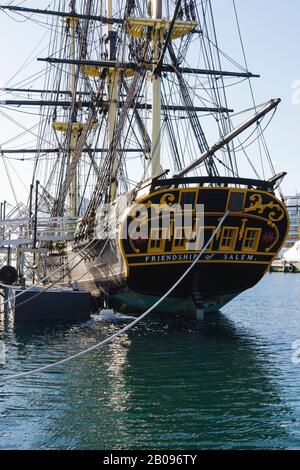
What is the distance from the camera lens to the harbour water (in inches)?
312

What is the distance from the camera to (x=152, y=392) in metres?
10.3

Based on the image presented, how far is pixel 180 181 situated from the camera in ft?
58.3

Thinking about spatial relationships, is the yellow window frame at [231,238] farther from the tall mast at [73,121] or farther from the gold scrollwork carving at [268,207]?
the tall mast at [73,121]

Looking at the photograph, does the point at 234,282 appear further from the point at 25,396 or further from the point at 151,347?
the point at 25,396

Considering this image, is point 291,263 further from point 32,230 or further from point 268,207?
point 268,207

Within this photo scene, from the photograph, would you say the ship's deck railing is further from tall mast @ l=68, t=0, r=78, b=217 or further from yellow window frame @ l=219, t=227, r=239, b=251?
tall mast @ l=68, t=0, r=78, b=217

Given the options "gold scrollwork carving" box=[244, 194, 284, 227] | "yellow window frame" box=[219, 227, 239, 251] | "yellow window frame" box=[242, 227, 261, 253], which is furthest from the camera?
"yellow window frame" box=[242, 227, 261, 253]

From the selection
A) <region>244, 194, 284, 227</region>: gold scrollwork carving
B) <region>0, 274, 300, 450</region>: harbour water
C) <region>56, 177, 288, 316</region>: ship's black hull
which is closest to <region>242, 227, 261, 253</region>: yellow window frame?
<region>56, 177, 288, 316</region>: ship's black hull

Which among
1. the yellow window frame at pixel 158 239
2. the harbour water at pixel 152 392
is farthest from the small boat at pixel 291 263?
the harbour water at pixel 152 392

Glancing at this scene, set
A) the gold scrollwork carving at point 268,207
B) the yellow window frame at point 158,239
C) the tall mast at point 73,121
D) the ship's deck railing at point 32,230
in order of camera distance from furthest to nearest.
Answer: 1. the tall mast at point 73,121
2. the ship's deck railing at point 32,230
3. the gold scrollwork carving at point 268,207
4. the yellow window frame at point 158,239

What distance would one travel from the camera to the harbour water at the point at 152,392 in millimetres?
7922

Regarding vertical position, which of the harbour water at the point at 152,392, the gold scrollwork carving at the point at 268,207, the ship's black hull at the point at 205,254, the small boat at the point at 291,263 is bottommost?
the small boat at the point at 291,263
